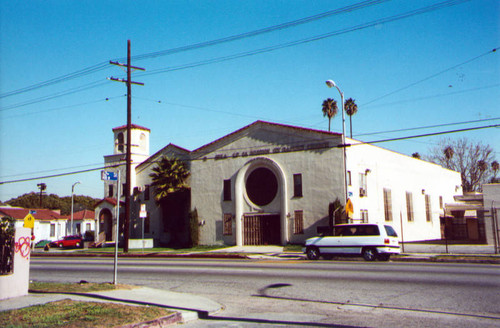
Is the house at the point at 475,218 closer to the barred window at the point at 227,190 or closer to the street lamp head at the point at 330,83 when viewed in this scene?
the street lamp head at the point at 330,83

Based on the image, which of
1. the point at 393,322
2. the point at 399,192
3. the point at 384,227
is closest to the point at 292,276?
the point at 393,322

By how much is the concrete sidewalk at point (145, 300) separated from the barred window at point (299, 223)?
1994cm

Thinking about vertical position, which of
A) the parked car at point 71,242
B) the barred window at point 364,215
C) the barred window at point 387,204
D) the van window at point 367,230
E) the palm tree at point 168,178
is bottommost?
the parked car at point 71,242

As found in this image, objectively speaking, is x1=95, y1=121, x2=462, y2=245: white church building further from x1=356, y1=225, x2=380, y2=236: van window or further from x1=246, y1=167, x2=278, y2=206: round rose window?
x1=356, y1=225, x2=380, y2=236: van window

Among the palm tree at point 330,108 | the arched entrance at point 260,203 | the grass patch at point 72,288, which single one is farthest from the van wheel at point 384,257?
the palm tree at point 330,108

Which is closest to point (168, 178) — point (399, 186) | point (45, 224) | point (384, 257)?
point (399, 186)

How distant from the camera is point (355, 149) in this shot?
103ft

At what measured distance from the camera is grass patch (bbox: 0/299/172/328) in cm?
742

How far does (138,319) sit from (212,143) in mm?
27924

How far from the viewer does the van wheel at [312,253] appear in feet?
70.4

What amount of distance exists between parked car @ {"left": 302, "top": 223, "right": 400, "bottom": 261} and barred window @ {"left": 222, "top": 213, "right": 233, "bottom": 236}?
13008 millimetres

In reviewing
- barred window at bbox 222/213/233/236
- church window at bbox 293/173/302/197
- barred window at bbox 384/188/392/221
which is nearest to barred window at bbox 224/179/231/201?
barred window at bbox 222/213/233/236

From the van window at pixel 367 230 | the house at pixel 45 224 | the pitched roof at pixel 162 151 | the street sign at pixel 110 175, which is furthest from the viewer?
the house at pixel 45 224

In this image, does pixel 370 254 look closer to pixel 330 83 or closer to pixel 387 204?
pixel 330 83
